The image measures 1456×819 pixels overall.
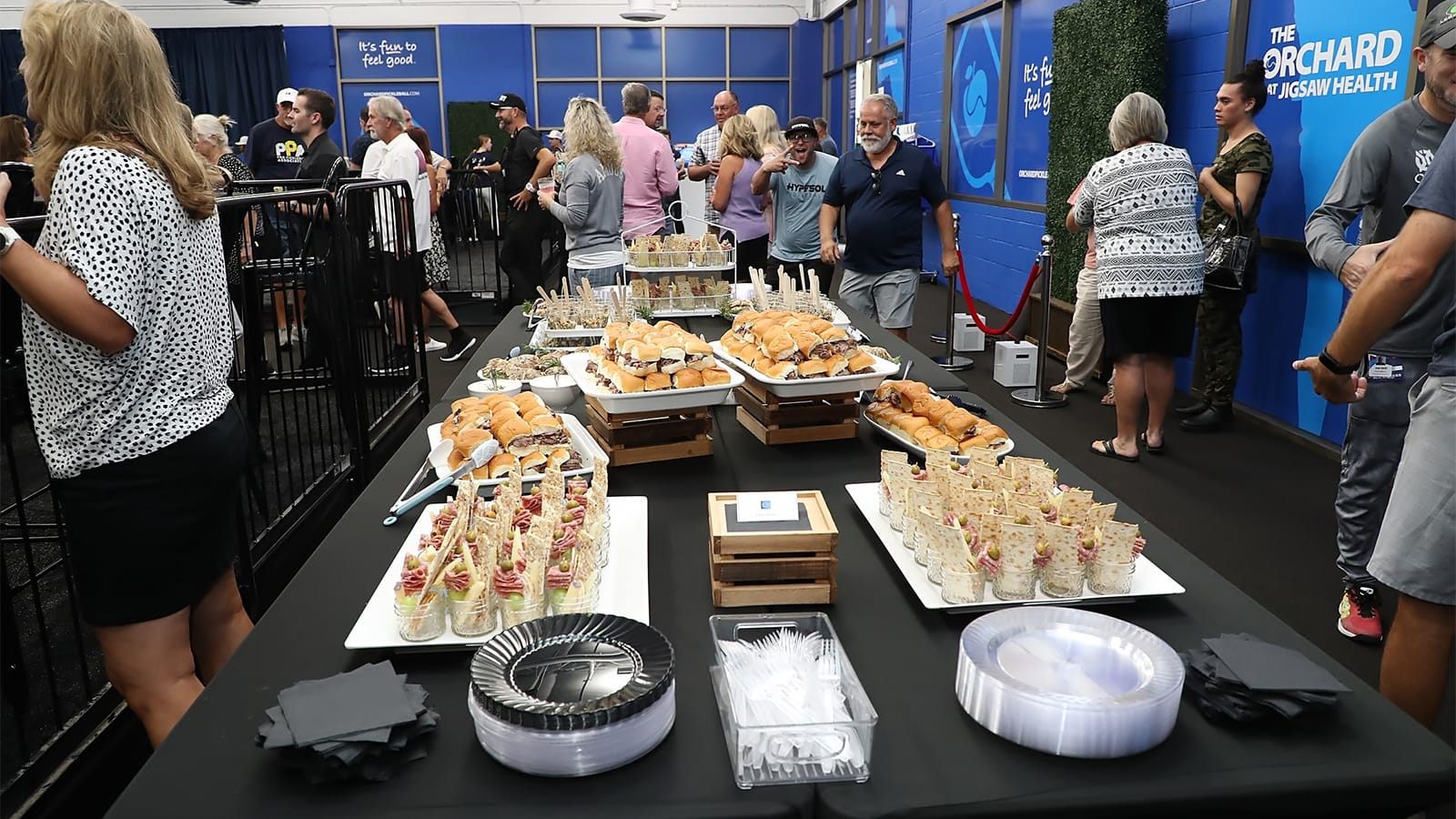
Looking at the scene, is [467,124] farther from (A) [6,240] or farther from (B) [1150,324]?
(A) [6,240]

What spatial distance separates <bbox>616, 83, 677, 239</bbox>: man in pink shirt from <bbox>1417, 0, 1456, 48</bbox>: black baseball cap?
3.70 m

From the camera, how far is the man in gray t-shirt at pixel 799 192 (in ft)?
16.8

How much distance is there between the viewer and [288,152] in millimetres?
7031

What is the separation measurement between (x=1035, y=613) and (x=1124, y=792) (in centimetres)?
27

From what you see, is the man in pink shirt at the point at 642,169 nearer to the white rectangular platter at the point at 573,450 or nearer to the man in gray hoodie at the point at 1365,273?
the white rectangular platter at the point at 573,450

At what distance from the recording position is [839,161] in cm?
481

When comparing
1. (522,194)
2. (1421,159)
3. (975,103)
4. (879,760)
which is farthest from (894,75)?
(879,760)

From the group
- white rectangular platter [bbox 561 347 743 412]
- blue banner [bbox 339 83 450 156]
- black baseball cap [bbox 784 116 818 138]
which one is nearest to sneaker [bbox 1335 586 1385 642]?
white rectangular platter [bbox 561 347 743 412]

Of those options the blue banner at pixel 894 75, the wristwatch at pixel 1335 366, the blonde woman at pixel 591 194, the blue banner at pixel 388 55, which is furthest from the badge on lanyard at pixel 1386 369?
the blue banner at pixel 388 55

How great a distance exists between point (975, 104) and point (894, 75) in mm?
2738

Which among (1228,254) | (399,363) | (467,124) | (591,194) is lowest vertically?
(399,363)

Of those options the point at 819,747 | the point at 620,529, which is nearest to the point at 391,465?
the point at 620,529

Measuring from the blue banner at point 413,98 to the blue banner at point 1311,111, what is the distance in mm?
12309

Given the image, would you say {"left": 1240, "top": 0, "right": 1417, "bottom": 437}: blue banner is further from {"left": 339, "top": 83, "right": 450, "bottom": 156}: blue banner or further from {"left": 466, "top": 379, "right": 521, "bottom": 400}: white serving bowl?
{"left": 339, "top": 83, "right": 450, "bottom": 156}: blue banner
